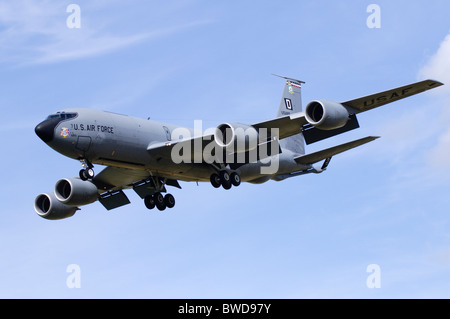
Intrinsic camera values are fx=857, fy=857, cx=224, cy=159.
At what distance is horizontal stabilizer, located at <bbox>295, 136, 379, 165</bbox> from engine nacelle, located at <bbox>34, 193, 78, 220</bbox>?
13824mm

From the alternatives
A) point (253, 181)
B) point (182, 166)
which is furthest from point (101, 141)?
Answer: point (253, 181)

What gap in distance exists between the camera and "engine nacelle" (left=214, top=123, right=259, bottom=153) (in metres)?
43.2

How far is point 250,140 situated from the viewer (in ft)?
143

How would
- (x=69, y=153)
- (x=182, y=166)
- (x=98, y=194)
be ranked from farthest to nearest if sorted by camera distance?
1. (x=98, y=194)
2. (x=182, y=166)
3. (x=69, y=153)

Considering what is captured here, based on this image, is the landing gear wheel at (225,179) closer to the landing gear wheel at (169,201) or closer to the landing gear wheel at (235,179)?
the landing gear wheel at (235,179)

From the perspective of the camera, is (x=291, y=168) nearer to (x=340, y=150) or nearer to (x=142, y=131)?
(x=340, y=150)

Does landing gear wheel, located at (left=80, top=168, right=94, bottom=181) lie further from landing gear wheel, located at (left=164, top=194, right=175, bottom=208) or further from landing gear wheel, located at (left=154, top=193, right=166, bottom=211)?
landing gear wheel, located at (left=164, top=194, right=175, bottom=208)

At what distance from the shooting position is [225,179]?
46.8 m

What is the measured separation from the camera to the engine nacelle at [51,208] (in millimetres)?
50062

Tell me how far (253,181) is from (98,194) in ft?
30.1

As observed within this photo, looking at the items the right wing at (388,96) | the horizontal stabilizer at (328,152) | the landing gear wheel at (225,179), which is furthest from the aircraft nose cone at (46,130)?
the horizontal stabilizer at (328,152)

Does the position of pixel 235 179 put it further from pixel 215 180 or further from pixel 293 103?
pixel 293 103

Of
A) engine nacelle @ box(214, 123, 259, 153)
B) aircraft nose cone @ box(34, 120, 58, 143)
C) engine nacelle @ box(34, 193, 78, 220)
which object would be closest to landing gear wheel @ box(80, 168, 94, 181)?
aircraft nose cone @ box(34, 120, 58, 143)

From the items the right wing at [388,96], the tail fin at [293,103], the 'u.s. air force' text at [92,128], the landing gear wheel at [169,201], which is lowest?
the landing gear wheel at [169,201]
